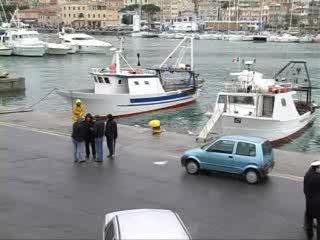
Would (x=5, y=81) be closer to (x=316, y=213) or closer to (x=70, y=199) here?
(x=70, y=199)

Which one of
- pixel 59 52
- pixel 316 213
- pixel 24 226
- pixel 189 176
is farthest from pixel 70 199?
pixel 59 52

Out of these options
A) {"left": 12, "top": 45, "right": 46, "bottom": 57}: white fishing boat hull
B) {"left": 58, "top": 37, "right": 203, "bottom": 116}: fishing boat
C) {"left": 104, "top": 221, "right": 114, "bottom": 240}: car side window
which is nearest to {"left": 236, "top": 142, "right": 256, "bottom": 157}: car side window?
{"left": 104, "top": 221, "right": 114, "bottom": 240}: car side window

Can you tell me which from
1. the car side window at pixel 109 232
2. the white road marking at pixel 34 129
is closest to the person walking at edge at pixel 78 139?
the white road marking at pixel 34 129

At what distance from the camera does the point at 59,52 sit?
108812 mm

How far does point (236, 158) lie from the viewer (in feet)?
49.4

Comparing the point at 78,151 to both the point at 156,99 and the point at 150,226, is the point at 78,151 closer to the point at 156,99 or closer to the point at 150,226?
the point at 150,226

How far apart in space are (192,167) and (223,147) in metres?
1.10

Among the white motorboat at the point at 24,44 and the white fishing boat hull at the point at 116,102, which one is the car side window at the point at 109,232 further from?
the white motorboat at the point at 24,44

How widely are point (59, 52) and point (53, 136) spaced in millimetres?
89861

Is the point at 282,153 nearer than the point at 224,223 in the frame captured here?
No

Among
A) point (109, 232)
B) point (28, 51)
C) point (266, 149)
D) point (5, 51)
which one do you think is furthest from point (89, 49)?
point (109, 232)

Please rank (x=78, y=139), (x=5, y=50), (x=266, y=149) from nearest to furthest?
(x=266, y=149), (x=78, y=139), (x=5, y=50)

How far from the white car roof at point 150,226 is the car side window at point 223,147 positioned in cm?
758

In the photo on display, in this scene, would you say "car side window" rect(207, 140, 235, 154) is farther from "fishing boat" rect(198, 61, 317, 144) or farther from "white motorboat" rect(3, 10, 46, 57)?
"white motorboat" rect(3, 10, 46, 57)
